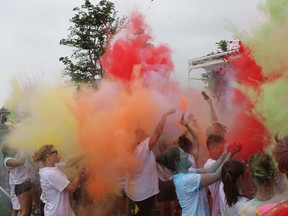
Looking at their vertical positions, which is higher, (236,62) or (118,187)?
(236,62)

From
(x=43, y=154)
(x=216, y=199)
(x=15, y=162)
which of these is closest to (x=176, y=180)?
(x=216, y=199)

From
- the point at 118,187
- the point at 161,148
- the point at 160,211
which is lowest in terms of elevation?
the point at 160,211

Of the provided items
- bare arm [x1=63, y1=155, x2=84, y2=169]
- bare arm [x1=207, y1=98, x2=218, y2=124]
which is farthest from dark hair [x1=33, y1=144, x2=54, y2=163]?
bare arm [x1=207, y1=98, x2=218, y2=124]

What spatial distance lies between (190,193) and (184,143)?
4.54 ft

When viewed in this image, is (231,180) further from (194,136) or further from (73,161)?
(73,161)

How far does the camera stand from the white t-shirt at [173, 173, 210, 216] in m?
4.40

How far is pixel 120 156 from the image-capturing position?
590 centimetres

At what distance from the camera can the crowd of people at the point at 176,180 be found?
10.9 feet

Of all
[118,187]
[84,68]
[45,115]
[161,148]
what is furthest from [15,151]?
[84,68]

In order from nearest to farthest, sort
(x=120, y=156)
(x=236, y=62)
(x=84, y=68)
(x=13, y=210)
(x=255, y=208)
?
1. (x=255, y=208)
2. (x=236, y=62)
3. (x=120, y=156)
4. (x=13, y=210)
5. (x=84, y=68)

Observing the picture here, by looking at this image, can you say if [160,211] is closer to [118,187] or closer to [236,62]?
[118,187]

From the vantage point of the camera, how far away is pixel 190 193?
14.6 feet

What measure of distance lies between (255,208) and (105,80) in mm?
3653

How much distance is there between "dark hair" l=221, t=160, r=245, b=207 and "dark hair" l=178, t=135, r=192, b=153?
182 cm
